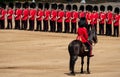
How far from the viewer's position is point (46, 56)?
61.8ft

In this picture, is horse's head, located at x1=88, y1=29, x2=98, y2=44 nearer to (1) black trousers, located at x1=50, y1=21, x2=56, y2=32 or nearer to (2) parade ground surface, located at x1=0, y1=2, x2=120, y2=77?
(2) parade ground surface, located at x1=0, y1=2, x2=120, y2=77

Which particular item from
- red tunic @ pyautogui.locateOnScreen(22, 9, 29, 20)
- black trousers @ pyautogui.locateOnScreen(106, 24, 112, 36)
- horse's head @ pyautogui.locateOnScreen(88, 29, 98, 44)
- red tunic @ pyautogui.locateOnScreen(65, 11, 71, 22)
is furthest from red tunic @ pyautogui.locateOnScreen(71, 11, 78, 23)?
horse's head @ pyautogui.locateOnScreen(88, 29, 98, 44)

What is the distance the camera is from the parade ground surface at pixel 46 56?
50.8 ft

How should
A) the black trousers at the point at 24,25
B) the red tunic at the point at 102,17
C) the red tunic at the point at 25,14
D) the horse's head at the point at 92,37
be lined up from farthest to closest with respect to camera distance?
1. the black trousers at the point at 24,25
2. the red tunic at the point at 25,14
3. the red tunic at the point at 102,17
4. the horse's head at the point at 92,37

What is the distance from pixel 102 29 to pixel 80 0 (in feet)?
104

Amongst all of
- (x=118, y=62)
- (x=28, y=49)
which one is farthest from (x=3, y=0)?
(x=118, y=62)

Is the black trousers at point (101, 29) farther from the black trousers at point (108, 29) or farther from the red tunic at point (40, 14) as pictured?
the red tunic at point (40, 14)

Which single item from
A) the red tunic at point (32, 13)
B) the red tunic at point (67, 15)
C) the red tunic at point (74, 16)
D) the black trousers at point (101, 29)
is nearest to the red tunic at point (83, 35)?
the black trousers at point (101, 29)

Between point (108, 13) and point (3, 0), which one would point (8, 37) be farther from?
point (3, 0)

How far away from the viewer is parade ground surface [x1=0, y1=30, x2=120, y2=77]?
50.8 feet

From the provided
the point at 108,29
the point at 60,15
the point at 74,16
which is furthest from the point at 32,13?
the point at 108,29

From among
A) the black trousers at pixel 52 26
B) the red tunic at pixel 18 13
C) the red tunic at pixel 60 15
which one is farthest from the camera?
the red tunic at pixel 18 13

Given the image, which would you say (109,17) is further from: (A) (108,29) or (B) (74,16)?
(B) (74,16)

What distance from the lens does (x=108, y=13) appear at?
25.3m
